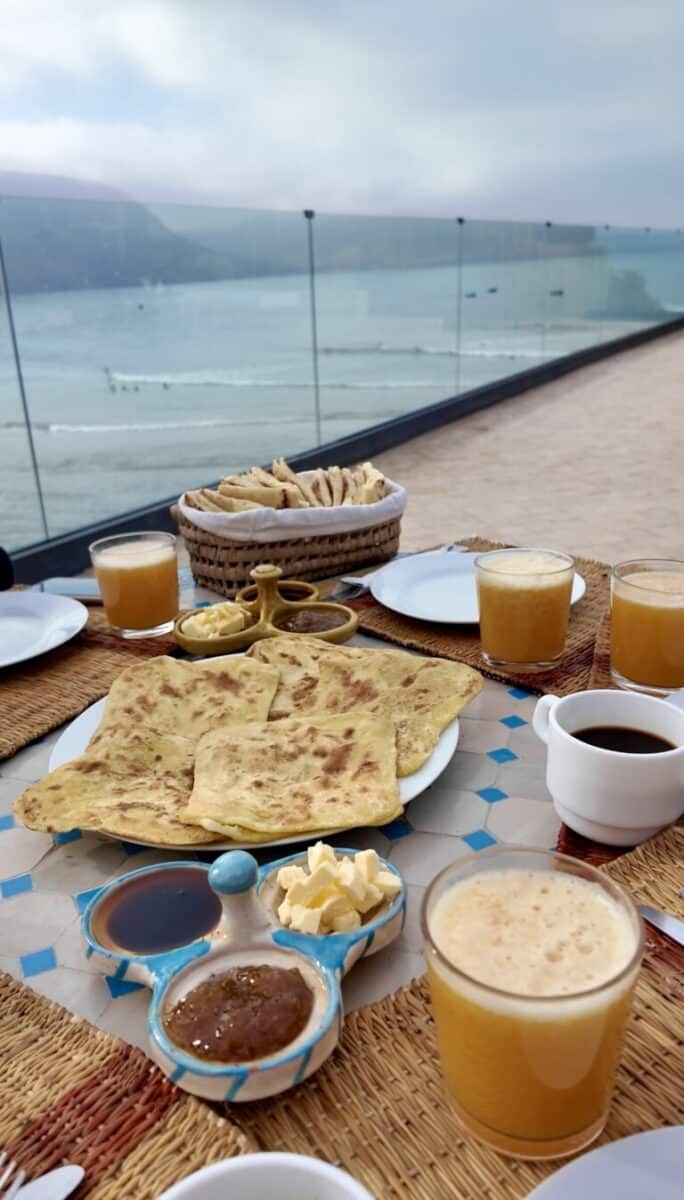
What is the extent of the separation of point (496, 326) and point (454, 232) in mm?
1357

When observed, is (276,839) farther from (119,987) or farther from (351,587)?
(351,587)

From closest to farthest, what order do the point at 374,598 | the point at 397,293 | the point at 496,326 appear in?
the point at 374,598, the point at 397,293, the point at 496,326

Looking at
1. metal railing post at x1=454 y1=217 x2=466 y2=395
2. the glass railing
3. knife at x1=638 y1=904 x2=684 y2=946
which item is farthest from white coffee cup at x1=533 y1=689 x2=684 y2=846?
metal railing post at x1=454 y1=217 x2=466 y2=395

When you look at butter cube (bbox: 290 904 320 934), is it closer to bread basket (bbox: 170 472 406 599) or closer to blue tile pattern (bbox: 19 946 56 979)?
blue tile pattern (bbox: 19 946 56 979)

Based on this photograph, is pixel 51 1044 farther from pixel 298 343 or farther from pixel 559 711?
pixel 298 343

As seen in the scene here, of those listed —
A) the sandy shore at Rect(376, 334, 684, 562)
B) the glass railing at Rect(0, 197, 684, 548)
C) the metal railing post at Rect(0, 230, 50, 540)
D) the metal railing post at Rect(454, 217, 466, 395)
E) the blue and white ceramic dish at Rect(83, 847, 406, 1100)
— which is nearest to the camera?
the blue and white ceramic dish at Rect(83, 847, 406, 1100)

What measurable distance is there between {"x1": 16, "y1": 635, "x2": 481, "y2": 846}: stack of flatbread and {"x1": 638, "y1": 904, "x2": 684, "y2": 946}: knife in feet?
0.87

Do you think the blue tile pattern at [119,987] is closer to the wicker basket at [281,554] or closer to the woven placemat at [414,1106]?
the woven placemat at [414,1106]

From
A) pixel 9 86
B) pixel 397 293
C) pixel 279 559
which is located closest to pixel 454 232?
pixel 397 293

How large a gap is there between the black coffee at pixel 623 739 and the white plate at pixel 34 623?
3.03 feet

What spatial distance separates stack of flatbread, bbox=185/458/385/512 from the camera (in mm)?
1815

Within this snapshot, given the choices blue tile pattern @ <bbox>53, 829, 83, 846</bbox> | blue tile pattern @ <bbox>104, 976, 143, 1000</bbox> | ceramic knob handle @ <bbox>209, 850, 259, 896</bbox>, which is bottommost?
blue tile pattern @ <bbox>53, 829, 83, 846</bbox>

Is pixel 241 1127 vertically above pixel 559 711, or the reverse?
pixel 559 711

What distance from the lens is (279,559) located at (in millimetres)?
1739
